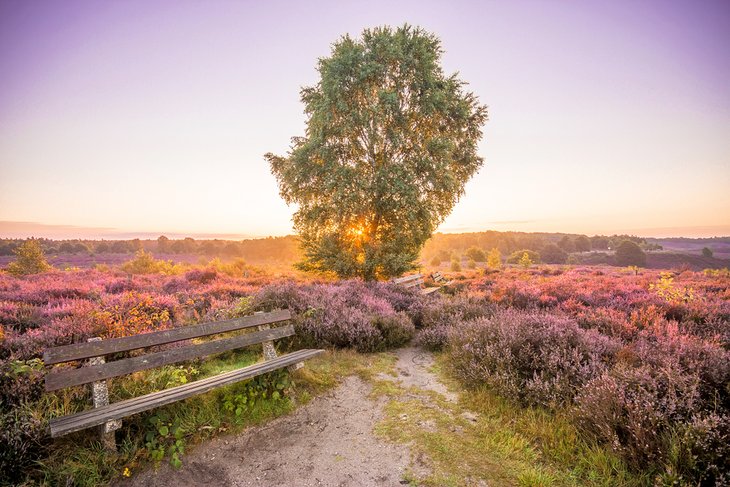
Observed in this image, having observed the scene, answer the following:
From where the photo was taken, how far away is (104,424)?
3250mm

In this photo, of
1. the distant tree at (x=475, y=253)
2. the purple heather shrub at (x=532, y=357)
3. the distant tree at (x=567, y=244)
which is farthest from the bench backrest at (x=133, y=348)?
the distant tree at (x=567, y=244)

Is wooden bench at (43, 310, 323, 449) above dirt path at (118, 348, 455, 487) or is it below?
above

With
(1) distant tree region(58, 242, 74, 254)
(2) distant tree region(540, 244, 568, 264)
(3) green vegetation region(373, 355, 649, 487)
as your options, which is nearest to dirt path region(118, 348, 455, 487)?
(3) green vegetation region(373, 355, 649, 487)

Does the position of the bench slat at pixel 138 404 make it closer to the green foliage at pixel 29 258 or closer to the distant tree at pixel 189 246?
the green foliage at pixel 29 258

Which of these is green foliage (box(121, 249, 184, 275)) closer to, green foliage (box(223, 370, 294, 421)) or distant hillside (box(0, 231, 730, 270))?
distant hillside (box(0, 231, 730, 270))

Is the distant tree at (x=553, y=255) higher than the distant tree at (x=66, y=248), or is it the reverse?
the distant tree at (x=66, y=248)

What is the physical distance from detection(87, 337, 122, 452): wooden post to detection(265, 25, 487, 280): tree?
1296cm

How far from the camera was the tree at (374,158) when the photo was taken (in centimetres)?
1627

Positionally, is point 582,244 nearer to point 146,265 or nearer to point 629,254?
point 629,254

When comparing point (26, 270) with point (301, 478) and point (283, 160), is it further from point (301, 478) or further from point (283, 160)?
point (301, 478)

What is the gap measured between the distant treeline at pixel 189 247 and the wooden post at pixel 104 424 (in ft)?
49.1

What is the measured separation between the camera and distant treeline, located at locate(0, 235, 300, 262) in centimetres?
2538

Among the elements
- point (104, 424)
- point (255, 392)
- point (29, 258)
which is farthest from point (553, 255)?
point (29, 258)

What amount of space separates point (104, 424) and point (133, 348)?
84 cm
